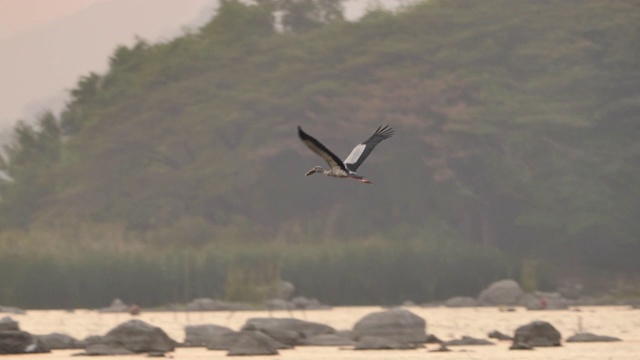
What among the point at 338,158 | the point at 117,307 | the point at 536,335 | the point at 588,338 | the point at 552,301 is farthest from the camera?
the point at 552,301

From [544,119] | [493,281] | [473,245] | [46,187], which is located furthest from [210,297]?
[46,187]

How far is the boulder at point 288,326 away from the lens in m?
30.4

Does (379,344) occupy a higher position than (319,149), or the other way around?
(319,149)

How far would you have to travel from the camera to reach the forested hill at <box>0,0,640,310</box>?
62188 millimetres

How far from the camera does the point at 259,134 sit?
67250 mm

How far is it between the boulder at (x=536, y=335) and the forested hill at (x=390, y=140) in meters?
29.1

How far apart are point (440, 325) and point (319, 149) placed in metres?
21.3

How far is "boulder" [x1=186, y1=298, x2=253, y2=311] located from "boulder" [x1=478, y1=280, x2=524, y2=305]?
20.3 feet

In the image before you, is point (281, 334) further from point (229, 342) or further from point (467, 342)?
point (467, 342)

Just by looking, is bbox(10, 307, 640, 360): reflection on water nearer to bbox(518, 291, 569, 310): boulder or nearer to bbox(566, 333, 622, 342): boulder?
bbox(566, 333, 622, 342): boulder

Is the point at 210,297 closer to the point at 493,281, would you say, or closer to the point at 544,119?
the point at 493,281

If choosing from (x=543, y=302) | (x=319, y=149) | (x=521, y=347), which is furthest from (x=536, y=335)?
(x=543, y=302)

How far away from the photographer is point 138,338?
2812 centimetres

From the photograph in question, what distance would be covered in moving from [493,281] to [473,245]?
295 inches
